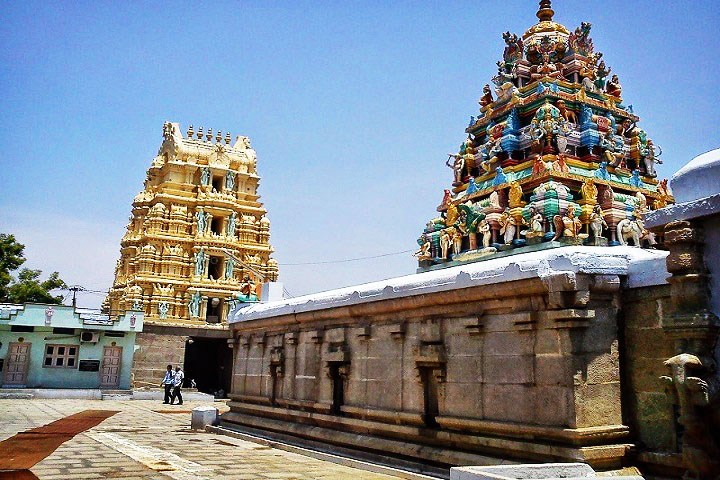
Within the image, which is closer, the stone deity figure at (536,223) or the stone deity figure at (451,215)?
the stone deity figure at (536,223)

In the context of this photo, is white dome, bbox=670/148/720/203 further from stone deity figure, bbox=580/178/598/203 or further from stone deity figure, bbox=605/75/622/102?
stone deity figure, bbox=605/75/622/102

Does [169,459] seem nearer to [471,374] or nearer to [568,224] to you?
[471,374]

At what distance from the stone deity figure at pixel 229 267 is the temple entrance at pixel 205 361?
7431mm

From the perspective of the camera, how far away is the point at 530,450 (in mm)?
6832

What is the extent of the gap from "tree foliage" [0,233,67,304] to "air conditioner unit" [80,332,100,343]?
15.5 m

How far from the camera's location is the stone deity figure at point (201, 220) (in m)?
44.0

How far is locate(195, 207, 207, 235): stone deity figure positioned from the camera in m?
44.0

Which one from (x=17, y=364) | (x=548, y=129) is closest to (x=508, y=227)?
(x=548, y=129)

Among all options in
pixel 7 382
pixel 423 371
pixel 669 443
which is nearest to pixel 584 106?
pixel 423 371

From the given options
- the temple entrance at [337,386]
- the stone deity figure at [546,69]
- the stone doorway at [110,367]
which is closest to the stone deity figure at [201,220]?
the stone doorway at [110,367]

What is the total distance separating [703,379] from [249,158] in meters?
45.2

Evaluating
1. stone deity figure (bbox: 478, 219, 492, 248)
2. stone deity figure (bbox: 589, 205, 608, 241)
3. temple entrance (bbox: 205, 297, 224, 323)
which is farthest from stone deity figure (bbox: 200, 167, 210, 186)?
stone deity figure (bbox: 589, 205, 608, 241)

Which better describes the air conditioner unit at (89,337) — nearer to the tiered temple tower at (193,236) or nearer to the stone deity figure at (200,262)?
the tiered temple tower at (193,236)

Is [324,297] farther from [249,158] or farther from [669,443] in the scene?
[249,158]
